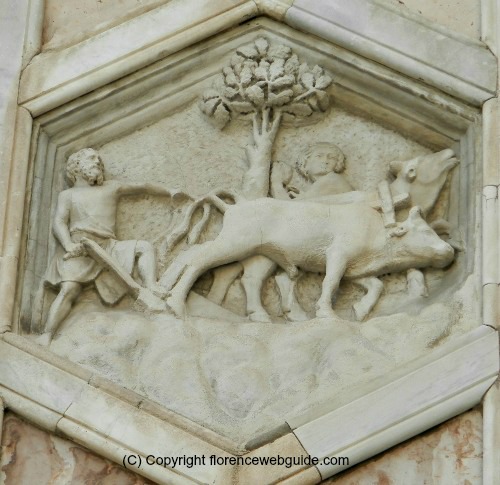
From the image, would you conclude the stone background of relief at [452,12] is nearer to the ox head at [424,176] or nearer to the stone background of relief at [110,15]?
the stone background of relief at [110,15]

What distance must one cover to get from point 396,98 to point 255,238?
81 cm

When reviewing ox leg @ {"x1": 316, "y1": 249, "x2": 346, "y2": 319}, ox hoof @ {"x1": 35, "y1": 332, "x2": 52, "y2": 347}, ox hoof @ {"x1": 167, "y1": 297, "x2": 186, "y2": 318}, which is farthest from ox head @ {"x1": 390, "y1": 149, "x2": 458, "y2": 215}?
ox hoof @ {"x1": 35, "y1": 332, "x2": 52, "y2": 347}

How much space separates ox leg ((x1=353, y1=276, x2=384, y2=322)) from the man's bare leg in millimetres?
1001

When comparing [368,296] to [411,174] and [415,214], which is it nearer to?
[415,214]

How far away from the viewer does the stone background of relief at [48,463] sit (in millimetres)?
5738

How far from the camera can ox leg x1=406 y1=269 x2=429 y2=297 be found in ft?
20.3

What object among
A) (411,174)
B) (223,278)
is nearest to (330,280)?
(223,278)

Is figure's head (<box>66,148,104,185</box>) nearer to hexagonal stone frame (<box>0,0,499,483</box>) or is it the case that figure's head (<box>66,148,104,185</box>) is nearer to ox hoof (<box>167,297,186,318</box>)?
hexagonal stone frame (<box>0,0,499,483</box>)

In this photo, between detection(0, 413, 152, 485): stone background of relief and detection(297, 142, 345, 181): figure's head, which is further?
detection(297, 142, 345, 181): figure's head

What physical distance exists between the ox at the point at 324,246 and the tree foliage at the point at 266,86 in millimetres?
507

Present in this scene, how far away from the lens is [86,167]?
6402 millimetres

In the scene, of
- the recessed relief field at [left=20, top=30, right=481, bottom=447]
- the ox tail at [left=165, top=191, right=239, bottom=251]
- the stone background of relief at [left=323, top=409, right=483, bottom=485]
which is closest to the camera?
the stone background of relief at [left=323, top=409, right=483, bottom=485]

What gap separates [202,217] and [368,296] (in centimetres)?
69

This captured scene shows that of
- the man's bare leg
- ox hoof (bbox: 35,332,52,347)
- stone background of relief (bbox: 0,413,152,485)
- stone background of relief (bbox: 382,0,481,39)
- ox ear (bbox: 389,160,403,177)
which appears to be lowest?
stone background of relief (bbox: 0,413,152,485)
